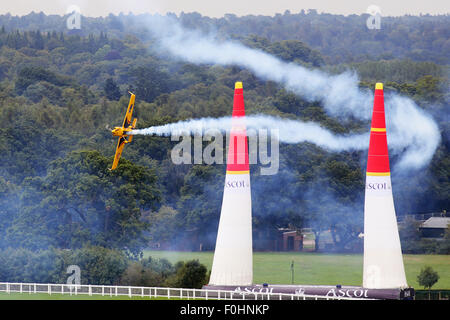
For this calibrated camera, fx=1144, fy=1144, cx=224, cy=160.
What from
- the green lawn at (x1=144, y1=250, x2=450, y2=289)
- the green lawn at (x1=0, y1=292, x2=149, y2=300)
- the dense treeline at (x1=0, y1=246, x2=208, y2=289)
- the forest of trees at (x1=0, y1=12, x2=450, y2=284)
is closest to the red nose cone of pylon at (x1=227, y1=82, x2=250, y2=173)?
the green lawn at (x1=0, y1=292, x2=149, y2=300)

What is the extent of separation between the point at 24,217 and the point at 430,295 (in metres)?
27.4

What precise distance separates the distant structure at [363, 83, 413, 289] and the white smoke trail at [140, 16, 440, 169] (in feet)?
72.8

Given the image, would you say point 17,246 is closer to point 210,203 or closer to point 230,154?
point 210,203

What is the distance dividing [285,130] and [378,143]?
52.1 ft

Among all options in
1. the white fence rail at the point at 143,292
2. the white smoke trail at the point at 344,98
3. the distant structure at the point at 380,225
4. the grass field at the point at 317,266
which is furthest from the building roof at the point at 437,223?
the distant structure at the point at 380,225

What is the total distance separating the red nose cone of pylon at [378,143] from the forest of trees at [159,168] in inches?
968

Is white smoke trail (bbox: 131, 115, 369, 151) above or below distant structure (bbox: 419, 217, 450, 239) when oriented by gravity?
above

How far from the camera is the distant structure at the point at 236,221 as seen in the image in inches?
1975

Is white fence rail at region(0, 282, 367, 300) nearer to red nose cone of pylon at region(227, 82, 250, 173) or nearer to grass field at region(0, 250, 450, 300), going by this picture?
red nose cone of pylon at region(227, 82, 250, 173)

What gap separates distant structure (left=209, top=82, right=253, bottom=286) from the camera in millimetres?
50156

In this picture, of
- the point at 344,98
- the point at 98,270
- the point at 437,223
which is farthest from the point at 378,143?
the point at 344,98

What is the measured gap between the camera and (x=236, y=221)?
50188 millimetres

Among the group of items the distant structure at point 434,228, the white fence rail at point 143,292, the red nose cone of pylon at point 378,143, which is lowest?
the white fence rail at point 143,292

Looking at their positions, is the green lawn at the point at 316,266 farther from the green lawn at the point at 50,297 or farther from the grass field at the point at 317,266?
the green lawn at the point at 50,297
